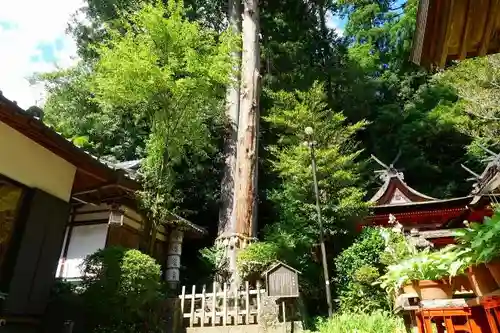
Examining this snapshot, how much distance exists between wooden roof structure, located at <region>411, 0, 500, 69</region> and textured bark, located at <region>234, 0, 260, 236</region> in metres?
7.79

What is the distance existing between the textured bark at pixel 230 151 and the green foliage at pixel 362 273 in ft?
9.90

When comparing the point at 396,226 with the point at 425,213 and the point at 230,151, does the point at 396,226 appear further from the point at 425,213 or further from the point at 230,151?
the point at 230,151

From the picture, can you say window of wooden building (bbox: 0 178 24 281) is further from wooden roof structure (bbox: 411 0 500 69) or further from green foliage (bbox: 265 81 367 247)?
green foliage (bbox: 265 81 367 247)

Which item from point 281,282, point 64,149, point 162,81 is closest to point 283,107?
point 162,81

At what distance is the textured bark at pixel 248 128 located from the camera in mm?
10203

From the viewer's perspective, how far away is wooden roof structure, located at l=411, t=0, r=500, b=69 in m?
2.36

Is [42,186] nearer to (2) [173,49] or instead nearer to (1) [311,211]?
(2) [173,49]

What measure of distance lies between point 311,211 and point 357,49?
14502mm

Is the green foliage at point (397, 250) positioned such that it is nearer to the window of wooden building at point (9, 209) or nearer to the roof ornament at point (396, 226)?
the roof ornament at point (396, 226)

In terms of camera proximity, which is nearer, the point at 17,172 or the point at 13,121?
the point at 13,121

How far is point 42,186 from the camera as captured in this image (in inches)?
219

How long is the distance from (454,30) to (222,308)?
6807 mm

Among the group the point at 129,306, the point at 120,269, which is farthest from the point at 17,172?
the point at 129,306

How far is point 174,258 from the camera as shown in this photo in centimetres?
1112
